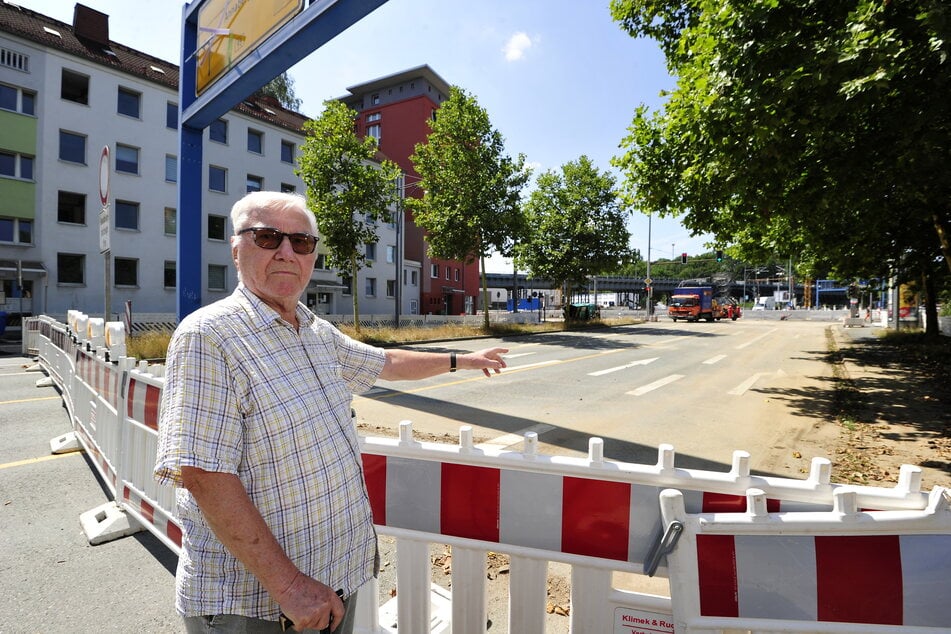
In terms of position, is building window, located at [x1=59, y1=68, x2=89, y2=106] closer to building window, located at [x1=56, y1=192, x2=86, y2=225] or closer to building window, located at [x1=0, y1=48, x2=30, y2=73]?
building window, located at [x1=0, y1=48, x2=30, y2=73]

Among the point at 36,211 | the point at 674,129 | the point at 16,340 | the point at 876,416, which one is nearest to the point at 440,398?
the point at 674,129

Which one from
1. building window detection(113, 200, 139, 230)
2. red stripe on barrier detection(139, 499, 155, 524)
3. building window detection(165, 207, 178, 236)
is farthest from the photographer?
building window detection(165, 207, 178, 236)

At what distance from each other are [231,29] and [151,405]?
4501 mm

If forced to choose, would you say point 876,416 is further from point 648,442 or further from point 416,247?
point 416,247

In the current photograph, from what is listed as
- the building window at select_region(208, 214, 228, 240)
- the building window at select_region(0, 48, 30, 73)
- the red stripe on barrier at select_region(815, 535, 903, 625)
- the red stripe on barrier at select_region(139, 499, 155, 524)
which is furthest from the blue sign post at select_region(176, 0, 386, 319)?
the building window at select_region(208, 214, 228, 240)

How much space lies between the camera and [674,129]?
26.0 feet

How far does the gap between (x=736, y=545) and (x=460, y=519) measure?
3.32 ft

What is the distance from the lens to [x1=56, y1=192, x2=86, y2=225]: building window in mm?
23594

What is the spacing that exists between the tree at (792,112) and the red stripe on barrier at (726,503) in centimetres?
574

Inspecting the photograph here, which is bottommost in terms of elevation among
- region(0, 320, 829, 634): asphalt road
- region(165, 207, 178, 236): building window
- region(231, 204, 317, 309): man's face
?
region(0, 320, 829, 634): asphalt road

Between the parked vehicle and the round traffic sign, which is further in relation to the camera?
the parked vehicle

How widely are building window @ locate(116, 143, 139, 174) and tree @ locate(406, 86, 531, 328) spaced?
15.6 m

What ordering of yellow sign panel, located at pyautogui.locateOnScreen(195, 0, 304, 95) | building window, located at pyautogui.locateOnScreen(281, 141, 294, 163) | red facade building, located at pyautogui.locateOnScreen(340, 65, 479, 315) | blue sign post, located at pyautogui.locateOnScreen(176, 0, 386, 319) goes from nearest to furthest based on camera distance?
blue sign post, located at pyautogui.locateOnScreen(176, 0, 386, 319)
yellow sign panel, located at pyautogui.locateOnScreen(195, 0, 304, 95)
building window, located at pyautogui.locateOnScreen(281, 141, 294, 163)
red facade building, located at pyautogui.locateOnScreen(340, 65, 479, 315)

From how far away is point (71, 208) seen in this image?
24.1 meters
